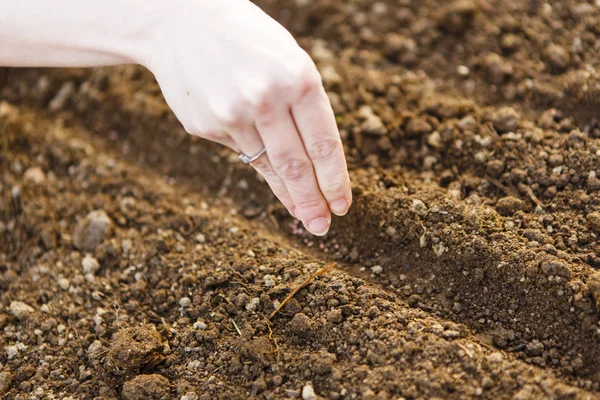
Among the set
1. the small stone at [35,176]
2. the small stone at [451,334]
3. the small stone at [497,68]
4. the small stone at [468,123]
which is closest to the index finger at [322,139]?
the small stone at [451,334]

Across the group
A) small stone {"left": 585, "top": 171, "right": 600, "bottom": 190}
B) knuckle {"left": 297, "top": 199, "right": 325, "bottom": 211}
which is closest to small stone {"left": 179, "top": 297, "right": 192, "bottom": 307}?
knuckle {"left": 297, "top": 199, "right": 325, "bottom": 211}

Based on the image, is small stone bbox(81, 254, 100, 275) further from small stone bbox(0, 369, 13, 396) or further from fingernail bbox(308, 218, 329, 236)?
fingernail bbox(308, 218, 329, 236)

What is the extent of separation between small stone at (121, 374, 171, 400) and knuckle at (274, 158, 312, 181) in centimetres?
60

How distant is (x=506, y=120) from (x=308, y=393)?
100cm

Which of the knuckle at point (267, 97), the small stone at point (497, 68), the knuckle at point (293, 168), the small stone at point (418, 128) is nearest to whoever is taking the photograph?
the knuckle at point (267, 97)

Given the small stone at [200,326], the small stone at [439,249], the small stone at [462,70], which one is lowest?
the small stone at [200,326]

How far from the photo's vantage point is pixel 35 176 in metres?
A: 1.97

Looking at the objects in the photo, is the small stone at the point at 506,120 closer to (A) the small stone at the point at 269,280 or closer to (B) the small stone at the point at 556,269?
(B) the small stone at the point at 556,269

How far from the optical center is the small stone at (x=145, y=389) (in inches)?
55.9

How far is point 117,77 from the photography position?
2236 millimetres

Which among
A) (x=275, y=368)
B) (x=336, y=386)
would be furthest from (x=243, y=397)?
(x=336, y=386)

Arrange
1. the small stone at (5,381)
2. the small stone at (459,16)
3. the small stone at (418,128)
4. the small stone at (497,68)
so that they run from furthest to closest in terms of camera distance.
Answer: the small stone at (459,16)
the small stone at (497,68)
the small stone at (418,128)
the small stone at (5,381)

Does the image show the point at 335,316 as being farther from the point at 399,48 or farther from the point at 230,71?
the point at 399,48

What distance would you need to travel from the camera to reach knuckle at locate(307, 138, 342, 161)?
1252 millimetres
